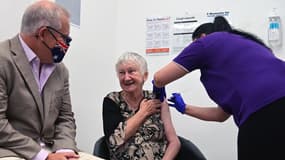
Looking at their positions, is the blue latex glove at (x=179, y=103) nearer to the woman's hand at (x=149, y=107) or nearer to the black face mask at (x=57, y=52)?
the woman's hand at (x=149, y=107)

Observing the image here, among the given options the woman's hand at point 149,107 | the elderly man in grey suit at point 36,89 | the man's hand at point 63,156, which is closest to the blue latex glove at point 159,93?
the woman's hand at point 149,107

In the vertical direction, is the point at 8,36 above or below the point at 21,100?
above

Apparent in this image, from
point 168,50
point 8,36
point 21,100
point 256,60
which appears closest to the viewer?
point 256,60

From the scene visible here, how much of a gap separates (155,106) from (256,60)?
816mm

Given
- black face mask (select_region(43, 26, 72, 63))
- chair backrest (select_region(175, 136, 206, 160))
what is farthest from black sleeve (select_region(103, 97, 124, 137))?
black face mask (select_region(43, 26, 72, 63))

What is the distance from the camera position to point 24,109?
5.17ft

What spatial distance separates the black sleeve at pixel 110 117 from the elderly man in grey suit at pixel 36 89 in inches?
11.8

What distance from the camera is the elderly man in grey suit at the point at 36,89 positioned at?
151cm

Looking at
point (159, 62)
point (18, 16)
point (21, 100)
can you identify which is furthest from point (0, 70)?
point (159, 62)

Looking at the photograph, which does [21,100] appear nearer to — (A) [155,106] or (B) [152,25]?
(A) [155,106]

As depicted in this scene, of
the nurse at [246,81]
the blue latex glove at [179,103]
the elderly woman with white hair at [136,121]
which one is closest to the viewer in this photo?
the nurse at [246,81]

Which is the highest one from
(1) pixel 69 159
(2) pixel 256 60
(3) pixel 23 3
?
(3) pixel 23 3

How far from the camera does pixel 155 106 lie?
214 cm

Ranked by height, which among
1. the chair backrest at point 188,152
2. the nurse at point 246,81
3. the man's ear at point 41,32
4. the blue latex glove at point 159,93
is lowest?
the chair backrest at point 188,152
